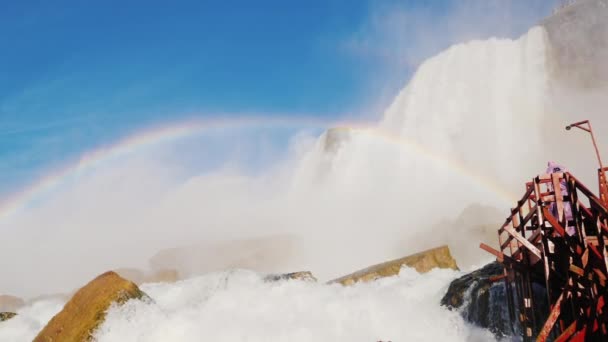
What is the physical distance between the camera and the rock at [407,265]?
27895 mm

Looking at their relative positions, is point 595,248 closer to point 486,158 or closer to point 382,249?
point 382,249

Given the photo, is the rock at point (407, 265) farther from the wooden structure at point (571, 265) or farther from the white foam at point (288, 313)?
the wooden structure at point (571, 265)

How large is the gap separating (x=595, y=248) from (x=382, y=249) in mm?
62319

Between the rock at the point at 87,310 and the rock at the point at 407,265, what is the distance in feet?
51.3

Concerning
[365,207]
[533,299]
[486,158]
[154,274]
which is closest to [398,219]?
[365,207]

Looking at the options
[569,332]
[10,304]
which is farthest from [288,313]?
[10,304]

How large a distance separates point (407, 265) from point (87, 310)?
819 inches

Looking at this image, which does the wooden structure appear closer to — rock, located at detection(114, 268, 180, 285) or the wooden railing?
the wooden railing

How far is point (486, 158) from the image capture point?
9138 centimetres

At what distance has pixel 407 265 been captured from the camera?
29016 millimetres

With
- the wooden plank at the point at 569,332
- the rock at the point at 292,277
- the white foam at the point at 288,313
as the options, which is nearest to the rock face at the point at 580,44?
the white foam at the point at 288,313

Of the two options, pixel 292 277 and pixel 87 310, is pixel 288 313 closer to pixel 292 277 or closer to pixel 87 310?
pixel 292 277

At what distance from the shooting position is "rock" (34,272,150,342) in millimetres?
13461

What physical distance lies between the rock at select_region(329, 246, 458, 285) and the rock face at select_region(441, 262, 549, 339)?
9.17m
